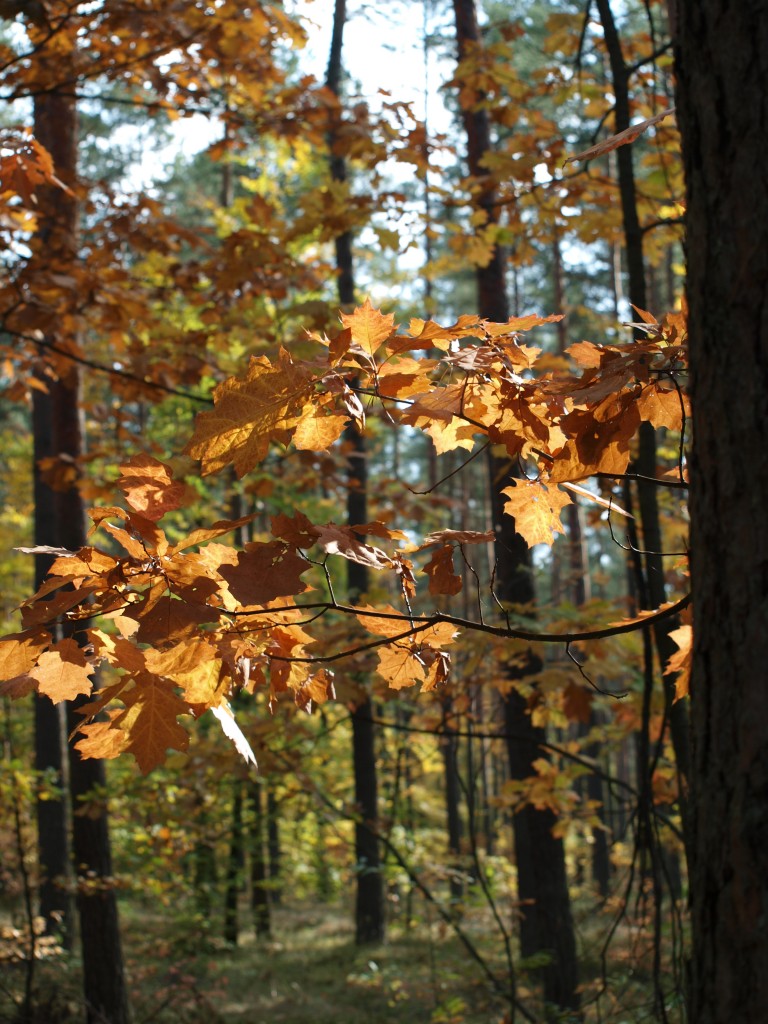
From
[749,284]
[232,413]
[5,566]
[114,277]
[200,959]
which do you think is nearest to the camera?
[749,284]

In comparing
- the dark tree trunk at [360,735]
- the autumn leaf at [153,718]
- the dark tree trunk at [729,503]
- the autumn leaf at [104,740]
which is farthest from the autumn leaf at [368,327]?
the dark tree trunk at [360,735]

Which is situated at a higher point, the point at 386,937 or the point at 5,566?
the point at 5,566

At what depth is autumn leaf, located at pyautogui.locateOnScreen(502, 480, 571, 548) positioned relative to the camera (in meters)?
1.81

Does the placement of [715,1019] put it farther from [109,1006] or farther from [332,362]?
[109,1006]

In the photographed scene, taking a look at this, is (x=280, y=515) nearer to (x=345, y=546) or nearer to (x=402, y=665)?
(x=345, y=546)

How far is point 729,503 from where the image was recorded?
1201mm

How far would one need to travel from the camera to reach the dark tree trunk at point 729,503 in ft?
3.80

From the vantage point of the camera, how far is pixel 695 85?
49.9 inches

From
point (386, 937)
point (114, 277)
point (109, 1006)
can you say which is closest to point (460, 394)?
point (114, 277)

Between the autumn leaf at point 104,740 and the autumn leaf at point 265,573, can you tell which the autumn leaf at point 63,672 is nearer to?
the autumn leaf at point 104,740

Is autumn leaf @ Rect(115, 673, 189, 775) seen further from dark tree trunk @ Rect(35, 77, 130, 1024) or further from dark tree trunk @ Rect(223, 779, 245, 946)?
dark tree trunk @ Rect(223, 779, 245, 946)

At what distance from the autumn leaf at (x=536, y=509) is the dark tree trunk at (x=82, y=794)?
14.4 ft

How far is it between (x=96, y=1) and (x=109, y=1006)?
248 inches

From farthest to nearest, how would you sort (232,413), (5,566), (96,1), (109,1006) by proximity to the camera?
(5,566), (109,1006), (96,1), (232,413)
